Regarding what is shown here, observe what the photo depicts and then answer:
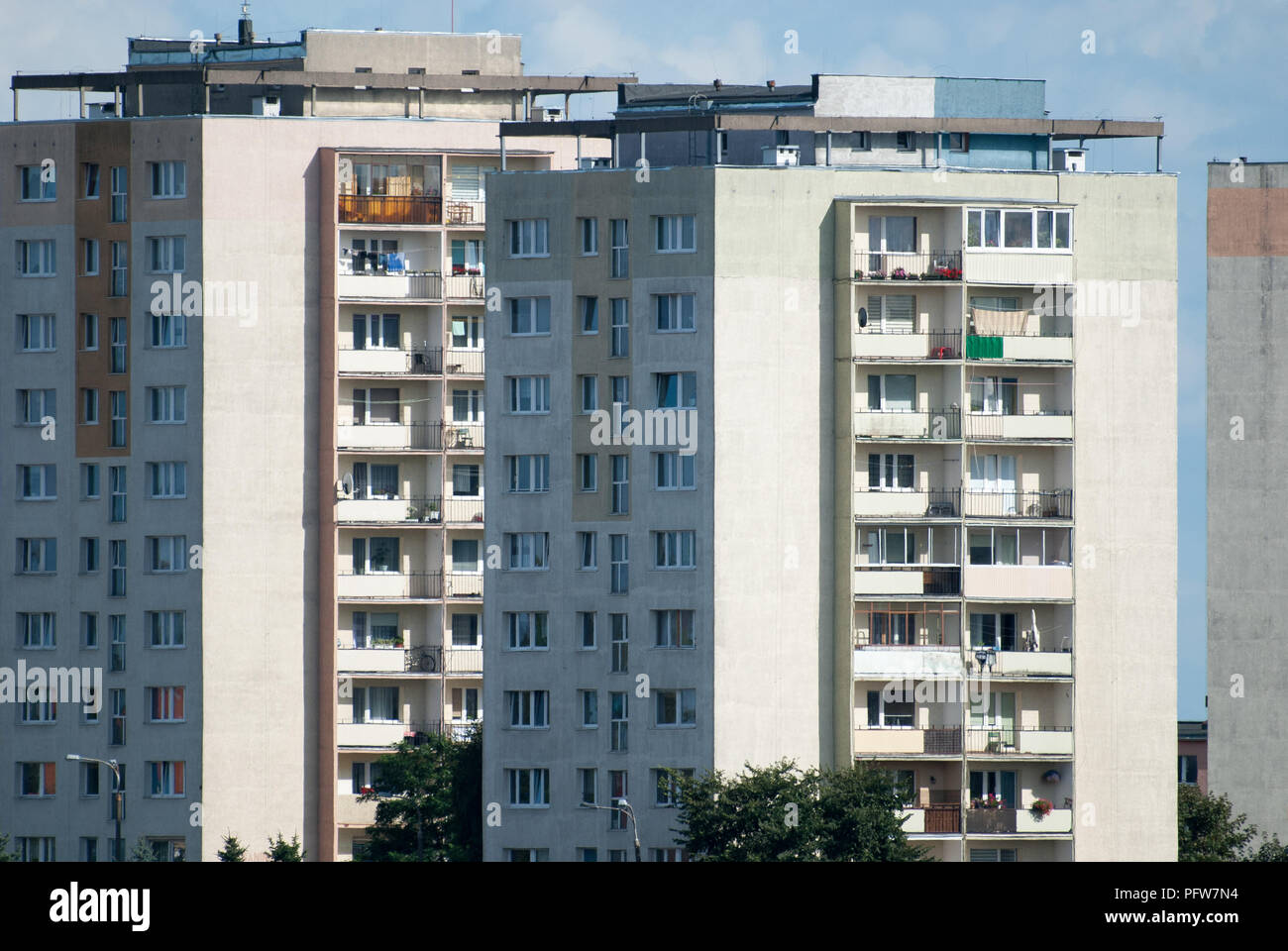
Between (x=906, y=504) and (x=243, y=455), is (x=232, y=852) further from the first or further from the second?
(x=906, y=504)

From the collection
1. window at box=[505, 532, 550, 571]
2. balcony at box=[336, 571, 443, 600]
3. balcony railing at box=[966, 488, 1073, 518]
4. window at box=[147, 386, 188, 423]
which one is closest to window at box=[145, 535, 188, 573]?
window at box=[147, 386, 188, 423]

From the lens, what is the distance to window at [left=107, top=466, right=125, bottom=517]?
104m

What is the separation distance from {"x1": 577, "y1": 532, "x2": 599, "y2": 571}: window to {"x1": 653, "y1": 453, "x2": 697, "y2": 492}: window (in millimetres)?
3314

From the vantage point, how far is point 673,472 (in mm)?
88125

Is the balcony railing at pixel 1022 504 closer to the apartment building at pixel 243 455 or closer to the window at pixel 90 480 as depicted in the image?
the apartment building at pixel 243 455

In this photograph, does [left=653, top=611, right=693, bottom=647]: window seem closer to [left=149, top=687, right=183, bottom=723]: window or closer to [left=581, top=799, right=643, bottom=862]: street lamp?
[left=581, top=799, right=643, bottom=862]: street lamp

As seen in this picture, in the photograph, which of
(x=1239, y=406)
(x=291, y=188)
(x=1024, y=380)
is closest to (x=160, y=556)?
(x=291, y=188)

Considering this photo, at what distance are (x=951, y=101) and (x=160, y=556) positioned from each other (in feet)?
129

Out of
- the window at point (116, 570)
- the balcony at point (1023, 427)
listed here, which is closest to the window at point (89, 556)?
the window at point (116, 570)

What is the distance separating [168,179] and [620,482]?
1113 inches

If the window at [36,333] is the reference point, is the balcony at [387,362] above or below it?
below

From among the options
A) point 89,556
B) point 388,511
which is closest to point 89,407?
point 89,556

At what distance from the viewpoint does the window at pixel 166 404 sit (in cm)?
10344

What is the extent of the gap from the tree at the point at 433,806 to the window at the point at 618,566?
9439mm
